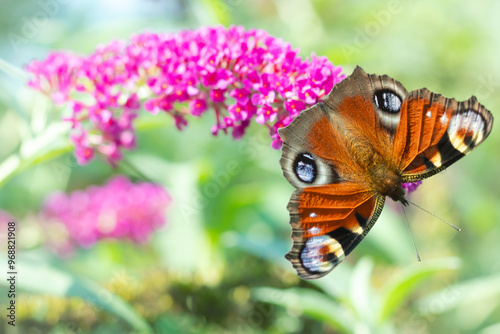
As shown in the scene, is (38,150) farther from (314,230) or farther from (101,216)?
(101,216)

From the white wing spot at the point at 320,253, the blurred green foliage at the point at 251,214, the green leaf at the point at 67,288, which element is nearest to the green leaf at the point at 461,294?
the blurred green foliage at the point at 251,214

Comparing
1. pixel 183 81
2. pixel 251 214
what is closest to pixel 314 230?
pixel 183 81

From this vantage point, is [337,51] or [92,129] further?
[337,51]

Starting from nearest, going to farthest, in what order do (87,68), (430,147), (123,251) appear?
1. (430,147)
2. (87,68)
3. (123,251)

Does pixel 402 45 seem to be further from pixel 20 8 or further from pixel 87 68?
pixel 20 8

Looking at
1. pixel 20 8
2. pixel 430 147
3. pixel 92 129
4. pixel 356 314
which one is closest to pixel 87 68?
pixel 92 129

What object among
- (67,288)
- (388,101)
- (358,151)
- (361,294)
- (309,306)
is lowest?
(67,288)


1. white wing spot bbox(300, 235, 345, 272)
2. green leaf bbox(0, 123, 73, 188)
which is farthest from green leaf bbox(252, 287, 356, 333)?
green leaf bbox(0, 123, 73, 188)
